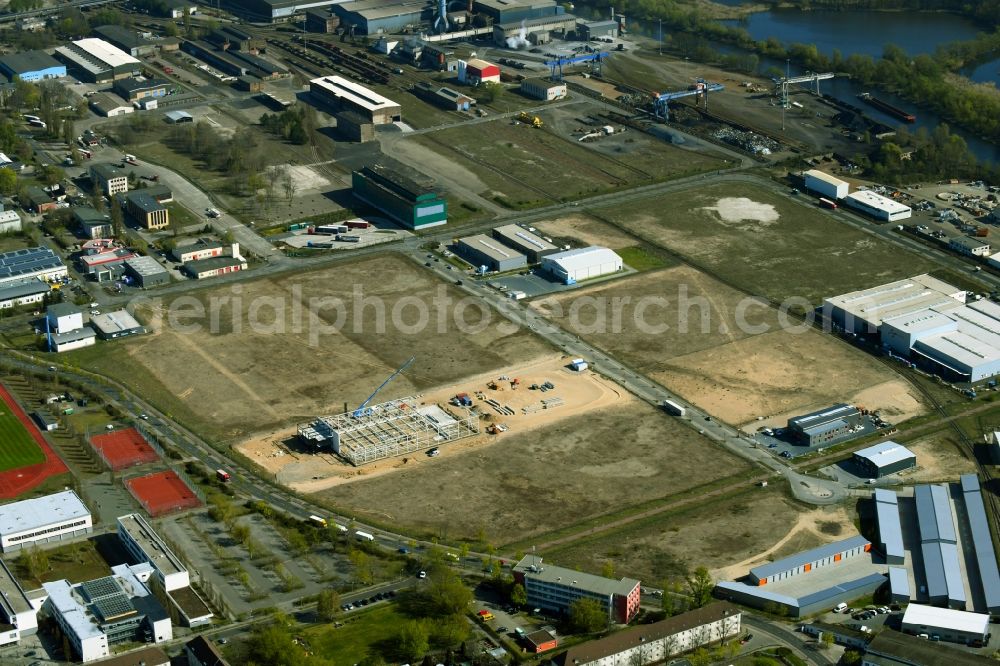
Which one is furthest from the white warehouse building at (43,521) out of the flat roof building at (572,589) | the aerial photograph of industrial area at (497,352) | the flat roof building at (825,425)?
the flat roof building at (825,425)

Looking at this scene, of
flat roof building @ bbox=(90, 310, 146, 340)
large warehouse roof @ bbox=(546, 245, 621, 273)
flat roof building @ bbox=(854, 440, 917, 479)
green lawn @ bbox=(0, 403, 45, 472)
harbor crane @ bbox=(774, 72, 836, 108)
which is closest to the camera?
flat roof building @ bbox=(854, 440, 917, 479)

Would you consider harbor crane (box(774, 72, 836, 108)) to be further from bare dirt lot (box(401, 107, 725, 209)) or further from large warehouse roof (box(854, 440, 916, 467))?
large warehouse roof (box(854, 440, 916, 467))

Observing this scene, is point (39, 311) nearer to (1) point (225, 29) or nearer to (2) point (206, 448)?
(2) point (206, 448)

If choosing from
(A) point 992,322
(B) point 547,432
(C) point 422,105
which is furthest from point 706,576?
(C) point 422,105

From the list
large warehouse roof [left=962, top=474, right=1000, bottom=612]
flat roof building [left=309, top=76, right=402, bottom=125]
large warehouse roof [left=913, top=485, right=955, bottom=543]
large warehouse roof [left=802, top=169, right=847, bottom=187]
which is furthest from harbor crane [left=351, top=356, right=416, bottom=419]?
flat roof building [left=309, top=76, right=402, bottom=125]

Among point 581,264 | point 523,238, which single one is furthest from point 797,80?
point 581,264
